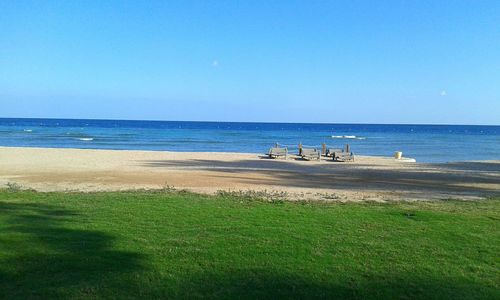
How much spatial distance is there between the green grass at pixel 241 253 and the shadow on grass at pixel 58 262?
0.4 inches

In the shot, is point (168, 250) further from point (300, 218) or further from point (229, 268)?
point (300, 218)

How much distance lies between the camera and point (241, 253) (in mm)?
5820

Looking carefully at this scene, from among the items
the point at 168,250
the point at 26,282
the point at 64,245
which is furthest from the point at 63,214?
the point at 26,282

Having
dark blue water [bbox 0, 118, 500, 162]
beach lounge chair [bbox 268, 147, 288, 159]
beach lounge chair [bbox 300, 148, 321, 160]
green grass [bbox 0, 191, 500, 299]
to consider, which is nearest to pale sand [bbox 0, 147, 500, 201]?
green grass [bbox 0, 191, 500, 299]

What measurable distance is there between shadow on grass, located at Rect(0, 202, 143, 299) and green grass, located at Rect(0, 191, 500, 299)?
0.04ft

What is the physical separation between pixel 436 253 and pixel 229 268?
2.62 metres

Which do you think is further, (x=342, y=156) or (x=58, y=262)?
(x=342, y=156)

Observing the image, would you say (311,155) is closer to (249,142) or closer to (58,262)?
(58,262)

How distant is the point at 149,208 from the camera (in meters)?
8.85

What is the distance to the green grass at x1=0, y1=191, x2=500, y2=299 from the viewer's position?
15.6 ft

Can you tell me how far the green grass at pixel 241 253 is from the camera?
4746mm

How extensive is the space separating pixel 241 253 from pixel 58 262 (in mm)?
1998

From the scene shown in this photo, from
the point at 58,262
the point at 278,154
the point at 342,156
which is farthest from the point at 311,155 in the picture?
the point at 58,262

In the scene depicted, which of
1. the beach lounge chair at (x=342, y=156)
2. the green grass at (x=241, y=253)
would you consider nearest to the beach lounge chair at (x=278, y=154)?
the beach lounge chair at (x=342, y=156)
